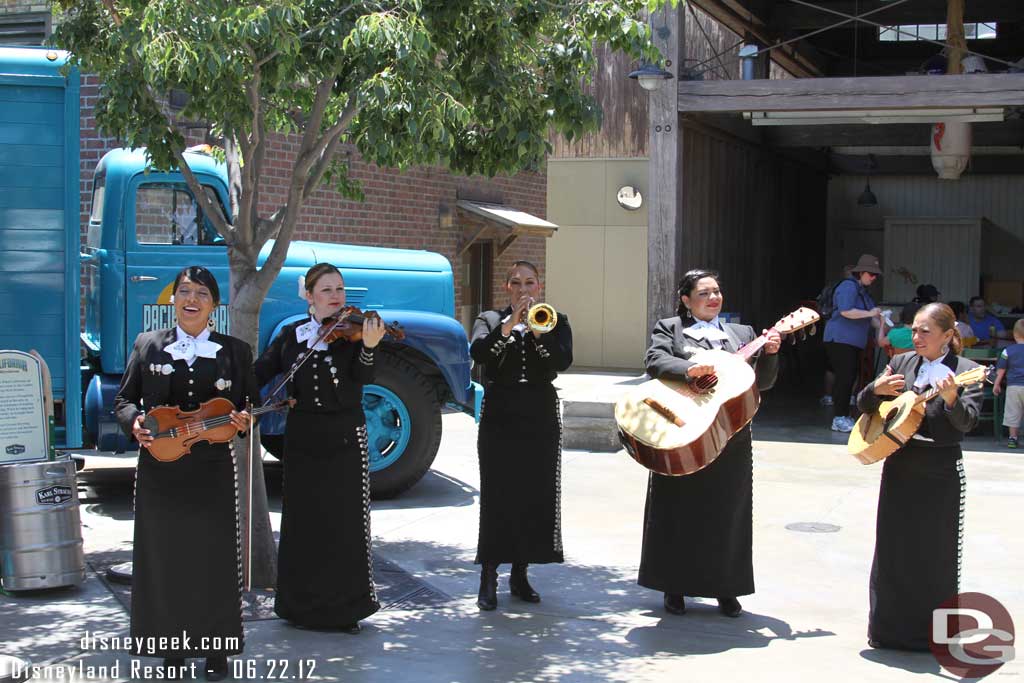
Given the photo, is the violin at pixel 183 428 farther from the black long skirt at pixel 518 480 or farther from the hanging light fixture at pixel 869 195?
the hanging light fixture at pixel 869 195

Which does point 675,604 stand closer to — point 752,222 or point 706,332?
point 706,332

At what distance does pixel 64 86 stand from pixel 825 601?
16.6 ft

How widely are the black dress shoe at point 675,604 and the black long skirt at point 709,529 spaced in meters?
0.13

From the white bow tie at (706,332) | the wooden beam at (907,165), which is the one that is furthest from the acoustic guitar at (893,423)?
the wooden beam at (907,165)

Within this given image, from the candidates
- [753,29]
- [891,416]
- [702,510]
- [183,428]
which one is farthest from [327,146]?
[753,29]

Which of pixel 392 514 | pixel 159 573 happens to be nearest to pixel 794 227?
pixel 392 514

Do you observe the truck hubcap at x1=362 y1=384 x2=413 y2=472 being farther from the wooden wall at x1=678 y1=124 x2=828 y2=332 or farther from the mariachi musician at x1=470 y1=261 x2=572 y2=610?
the wooden wall at x1=678 y1=124 x2=828 y2=332

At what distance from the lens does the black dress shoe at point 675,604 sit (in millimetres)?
6082

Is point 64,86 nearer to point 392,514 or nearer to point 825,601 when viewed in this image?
point 392,514

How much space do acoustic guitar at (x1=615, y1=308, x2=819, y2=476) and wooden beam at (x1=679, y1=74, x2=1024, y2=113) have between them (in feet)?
21.0

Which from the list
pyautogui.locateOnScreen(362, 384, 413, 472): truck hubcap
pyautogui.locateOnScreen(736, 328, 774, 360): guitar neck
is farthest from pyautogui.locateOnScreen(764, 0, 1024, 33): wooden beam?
pyautogui.locateOnScreen(736, 328, 774, 360): guitar neck

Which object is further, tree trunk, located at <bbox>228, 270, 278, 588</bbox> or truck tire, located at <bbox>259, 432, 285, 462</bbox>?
truck tire, located at <bbox>259, 432, 285, 462</bbox>

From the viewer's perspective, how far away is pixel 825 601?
20.9 feet

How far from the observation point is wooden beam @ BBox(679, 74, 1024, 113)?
11.2 meters
